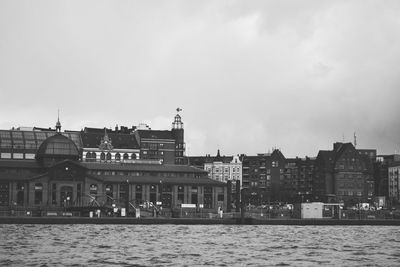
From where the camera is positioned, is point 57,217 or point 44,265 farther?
point 57,217

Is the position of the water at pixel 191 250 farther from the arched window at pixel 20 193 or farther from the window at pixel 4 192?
the window at pixel 4 192

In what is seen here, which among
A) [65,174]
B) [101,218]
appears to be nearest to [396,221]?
[101,218]

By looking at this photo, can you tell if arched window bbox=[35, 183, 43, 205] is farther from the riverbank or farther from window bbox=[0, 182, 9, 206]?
the riverbank

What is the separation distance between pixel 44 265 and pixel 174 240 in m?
36.2

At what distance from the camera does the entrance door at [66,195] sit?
196000 mm

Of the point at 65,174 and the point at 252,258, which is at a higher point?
the point at 65,174

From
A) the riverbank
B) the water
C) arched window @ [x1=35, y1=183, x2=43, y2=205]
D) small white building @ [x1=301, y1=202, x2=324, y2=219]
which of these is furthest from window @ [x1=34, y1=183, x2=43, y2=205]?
the water

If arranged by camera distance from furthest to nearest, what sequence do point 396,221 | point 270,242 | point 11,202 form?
point 11,202 < point 396,221 < point 270,242

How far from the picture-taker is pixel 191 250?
8650 centimetres

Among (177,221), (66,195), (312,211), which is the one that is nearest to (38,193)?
(66,195)

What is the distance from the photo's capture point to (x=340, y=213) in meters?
182

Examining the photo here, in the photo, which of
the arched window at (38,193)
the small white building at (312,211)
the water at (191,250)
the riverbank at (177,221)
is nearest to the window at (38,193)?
the arched window at (38,193)

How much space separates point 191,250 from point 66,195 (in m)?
115

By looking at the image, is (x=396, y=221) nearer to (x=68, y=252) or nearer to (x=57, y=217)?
(x=57, y=217)
